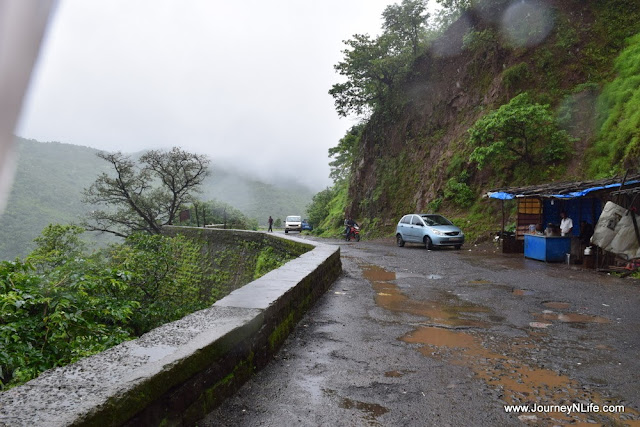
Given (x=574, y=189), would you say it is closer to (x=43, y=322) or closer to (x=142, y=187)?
(x=43, y=322)

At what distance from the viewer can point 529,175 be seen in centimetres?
1891

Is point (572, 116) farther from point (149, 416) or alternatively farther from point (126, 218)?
point (126, 218)

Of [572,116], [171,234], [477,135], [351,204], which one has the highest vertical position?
[572,116]

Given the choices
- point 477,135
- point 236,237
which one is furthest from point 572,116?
point 236,237

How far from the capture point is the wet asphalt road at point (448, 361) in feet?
9.37

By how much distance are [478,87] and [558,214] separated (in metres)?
12.6

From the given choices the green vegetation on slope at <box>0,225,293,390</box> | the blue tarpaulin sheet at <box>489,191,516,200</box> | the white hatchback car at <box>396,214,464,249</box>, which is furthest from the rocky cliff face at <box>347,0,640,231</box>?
the green vegetation on slope at <box>0,225,293,390</box>

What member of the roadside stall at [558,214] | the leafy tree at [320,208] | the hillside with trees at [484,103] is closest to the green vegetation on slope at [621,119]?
the hillside with trees at [484,103]

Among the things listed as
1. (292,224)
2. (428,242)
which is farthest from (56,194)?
(428,242)

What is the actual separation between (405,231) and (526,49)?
12878 millimetres

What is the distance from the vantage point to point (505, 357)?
4.00 m

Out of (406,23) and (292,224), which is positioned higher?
(406,23)

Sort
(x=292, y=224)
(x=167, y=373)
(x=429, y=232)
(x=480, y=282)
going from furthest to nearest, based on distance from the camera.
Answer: (x=292, y=224), (x=429, y=232), (x=480, y=282), (x=167, y=373)

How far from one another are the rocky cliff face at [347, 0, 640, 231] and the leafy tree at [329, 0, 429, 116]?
135cm
